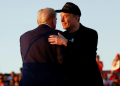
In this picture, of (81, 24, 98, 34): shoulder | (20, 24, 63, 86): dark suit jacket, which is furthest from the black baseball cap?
(20, 24, 63, 86): dark suit jacket

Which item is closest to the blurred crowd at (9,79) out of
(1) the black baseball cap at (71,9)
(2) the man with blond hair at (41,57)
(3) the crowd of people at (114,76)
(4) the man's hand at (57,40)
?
(3) the crowd of people at (114,76)

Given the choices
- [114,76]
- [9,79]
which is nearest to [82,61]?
[114,76]

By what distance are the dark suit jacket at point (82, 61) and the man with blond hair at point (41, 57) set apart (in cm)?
17

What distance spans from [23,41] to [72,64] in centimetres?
71

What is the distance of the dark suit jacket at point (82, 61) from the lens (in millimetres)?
3881

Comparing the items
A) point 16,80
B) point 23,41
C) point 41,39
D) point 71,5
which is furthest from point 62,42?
point 16,80

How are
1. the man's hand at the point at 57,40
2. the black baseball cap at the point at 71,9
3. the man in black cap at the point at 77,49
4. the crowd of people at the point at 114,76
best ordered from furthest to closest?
1. the crowd of people at the point at 114,76
2. the black baseball cap at the point at 71,9
3. the man in black cap at the point at 77,49
4. the man's hand at the point at 57,40

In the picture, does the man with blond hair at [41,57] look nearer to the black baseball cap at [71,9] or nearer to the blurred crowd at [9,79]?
the black baseball cap at [71,9]

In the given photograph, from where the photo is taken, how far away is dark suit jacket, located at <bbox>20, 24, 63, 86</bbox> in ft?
12.3

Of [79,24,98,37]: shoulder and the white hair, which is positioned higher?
the white hair

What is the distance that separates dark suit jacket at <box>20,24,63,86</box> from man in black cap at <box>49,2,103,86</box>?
105 mm

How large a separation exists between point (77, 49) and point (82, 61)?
186 millimetres

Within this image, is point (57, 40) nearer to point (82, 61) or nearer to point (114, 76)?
point (82, 61)

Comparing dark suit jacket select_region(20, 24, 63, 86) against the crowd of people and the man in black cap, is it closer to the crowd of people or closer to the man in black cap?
the man in black cap
